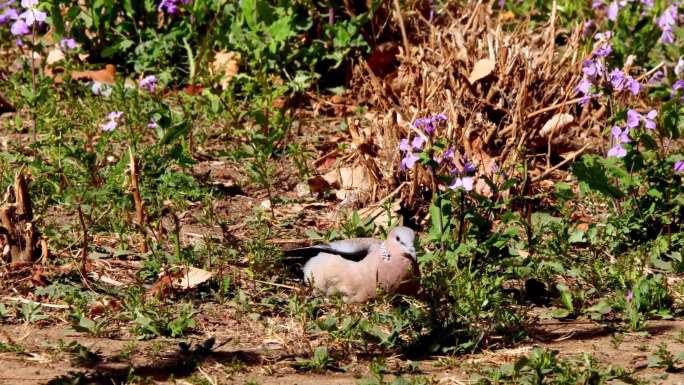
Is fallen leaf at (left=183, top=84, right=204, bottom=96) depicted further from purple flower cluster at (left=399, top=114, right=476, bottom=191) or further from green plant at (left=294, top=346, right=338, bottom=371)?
green plant at (left=294, top=346, right=338, bottom=371)

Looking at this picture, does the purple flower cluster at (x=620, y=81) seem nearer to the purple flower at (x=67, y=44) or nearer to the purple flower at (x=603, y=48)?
the purple flower at (x=603, y=48)

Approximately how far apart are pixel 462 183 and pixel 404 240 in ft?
1.13

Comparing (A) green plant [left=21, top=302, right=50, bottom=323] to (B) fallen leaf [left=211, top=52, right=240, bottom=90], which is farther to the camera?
(B) fallen leaf [left=211, top=52, right=240, bottom=90]

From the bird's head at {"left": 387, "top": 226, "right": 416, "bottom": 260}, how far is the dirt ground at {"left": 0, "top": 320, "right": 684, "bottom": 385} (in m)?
0.52

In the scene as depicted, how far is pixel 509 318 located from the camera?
4.60 meters

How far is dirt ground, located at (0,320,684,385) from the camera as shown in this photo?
4.04m

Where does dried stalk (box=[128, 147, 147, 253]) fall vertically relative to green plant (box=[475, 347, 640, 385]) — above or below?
above

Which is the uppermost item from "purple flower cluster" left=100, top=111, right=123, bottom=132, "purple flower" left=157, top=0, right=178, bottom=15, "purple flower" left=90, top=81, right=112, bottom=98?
"purple flower" left=157, top=0, right=178, bottom=15

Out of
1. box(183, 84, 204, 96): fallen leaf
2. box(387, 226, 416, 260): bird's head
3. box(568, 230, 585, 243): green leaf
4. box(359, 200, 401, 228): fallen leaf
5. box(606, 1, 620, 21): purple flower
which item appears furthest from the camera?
box(606, 1, 620, 21): purple flower

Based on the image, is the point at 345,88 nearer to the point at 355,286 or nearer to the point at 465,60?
the point at 465,60

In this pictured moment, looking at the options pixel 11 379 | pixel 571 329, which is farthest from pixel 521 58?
pixel 11 379

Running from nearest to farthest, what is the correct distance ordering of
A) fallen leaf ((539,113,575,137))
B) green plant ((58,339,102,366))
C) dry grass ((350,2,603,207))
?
green plant ((58,339,102,366)) → dry grass ((350,2,603,207)) → fallen leaf ((539,113,575,137))

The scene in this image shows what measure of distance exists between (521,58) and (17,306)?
300cm

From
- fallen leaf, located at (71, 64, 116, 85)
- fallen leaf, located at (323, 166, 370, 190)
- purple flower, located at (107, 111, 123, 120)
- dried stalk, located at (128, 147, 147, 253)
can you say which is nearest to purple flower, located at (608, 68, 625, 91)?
fallen leaf, located at (323, 166, 370, 190)
